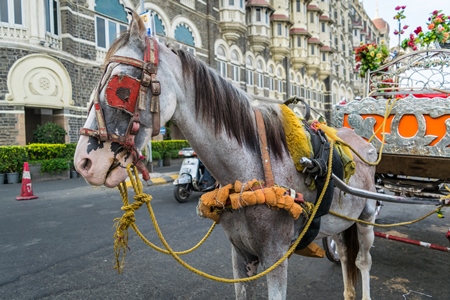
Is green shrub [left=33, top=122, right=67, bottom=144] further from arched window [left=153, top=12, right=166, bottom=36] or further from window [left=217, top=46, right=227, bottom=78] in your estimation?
window [left=217, top=46, right=227, bottom=78]

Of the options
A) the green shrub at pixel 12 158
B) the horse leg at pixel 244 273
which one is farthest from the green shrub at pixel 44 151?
the horse leg at pixel 244 273

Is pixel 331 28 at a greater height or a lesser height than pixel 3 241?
greater

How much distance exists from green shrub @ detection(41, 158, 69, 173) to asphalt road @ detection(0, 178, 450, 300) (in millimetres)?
5956

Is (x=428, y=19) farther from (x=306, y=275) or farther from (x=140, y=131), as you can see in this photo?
(x=140, y=131)

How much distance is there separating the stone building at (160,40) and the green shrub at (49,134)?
2.15 feet

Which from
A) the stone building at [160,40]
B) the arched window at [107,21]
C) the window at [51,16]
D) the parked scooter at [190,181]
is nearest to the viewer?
the parked scooter at [190,181]

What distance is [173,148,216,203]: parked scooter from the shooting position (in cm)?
763

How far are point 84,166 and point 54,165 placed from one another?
39.1ft

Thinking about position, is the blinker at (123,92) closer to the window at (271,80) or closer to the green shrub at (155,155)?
the green shrub at (155,155)

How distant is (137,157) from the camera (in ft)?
5.09

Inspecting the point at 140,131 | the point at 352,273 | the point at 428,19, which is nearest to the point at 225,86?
the point at 140,131

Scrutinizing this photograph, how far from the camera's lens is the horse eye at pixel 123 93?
1484mm

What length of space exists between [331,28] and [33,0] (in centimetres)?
3578

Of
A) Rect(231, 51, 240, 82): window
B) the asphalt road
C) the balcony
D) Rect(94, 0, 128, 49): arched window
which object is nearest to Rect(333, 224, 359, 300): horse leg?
the asphalt road
